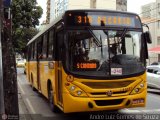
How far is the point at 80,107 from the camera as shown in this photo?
9297 millimetres

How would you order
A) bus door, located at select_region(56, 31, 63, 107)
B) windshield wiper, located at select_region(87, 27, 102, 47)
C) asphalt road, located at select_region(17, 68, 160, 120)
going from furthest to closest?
asphalt road, located at select_region(17, 68, 160, 120), bus door, located at select_region(56, 31, 63, 107), windshield wiper, located at select_region(87, 27, 102, 47)

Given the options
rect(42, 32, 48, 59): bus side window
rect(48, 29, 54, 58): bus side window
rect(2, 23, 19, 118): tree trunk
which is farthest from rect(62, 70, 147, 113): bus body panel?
rect(42, 32, 48, 59): bus side window

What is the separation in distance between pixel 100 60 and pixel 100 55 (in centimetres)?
13

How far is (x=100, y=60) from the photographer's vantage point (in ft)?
31.3

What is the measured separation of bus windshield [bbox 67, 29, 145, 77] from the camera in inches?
374

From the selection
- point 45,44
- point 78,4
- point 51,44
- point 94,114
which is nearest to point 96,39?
point 51,44

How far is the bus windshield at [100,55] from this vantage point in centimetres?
951

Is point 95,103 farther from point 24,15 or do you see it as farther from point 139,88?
point 24,15

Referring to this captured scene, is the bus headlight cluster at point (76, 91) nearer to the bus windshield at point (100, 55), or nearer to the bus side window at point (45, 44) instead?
the bus windshield at point (100, 55)

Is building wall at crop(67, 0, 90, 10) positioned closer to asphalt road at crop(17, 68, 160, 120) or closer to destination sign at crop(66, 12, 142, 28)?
asphalt road at crop(17, 68, 160, 120)

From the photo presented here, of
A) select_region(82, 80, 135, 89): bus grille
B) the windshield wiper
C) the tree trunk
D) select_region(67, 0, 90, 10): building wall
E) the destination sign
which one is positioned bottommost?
select_region(82, 80, 135, 89): bus grille

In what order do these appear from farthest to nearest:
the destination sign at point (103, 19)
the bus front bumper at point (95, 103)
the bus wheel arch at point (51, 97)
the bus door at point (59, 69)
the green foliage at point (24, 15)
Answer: the green foliage at point (24, 15)
the bus wheel arch at point (51, 97)
the bus door at point (59, 69)
the destination sign at point (103, 19)
the bus front bumper at point (95, 103)

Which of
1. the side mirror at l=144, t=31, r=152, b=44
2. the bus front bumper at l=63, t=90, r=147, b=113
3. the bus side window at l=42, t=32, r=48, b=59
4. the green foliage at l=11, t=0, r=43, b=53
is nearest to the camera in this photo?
the bus front bumper at l=63, t=90, r=147, b=113

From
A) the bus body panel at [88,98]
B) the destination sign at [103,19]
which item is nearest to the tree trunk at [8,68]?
the bus body panel at [88,98]
